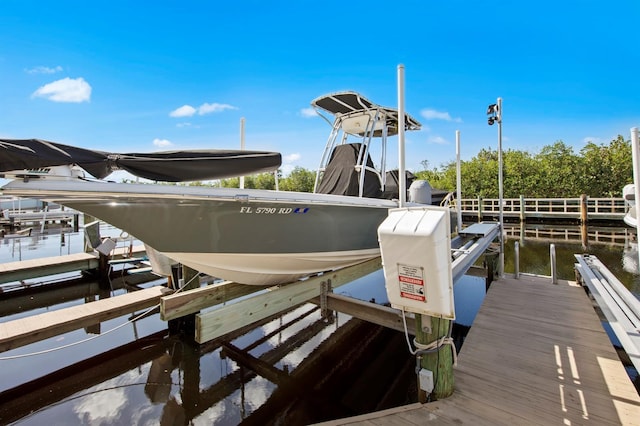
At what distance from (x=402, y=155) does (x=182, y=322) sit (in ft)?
12.5

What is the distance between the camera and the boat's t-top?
456 cm

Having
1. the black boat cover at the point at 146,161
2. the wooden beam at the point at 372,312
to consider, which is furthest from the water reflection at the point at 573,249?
the black boat cover at the point at 146,161

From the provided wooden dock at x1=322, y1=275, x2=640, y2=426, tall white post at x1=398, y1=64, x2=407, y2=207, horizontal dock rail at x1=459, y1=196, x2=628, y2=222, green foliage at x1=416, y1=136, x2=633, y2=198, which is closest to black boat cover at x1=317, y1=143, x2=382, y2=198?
tall white post at x1=398, y1=64, x2=407, y2=207

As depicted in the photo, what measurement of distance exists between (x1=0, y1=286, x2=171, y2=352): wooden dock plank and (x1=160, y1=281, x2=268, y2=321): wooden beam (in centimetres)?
79

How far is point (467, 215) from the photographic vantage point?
22.1 meters

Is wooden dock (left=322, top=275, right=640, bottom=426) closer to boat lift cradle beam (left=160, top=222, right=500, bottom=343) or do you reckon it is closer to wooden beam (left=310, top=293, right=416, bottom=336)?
wooden beam (left=310, top=293, right=416, bottom=336)

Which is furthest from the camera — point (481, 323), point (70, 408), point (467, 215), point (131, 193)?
point (467, 215)

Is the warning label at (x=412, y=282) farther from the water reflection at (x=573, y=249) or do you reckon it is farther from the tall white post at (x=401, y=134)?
the water reflection at (x=573, y=249)


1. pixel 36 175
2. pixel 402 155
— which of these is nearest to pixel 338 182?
pixel 402 155

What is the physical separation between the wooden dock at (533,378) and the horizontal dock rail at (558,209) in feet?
37.5

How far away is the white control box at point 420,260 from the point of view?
76.9 inches

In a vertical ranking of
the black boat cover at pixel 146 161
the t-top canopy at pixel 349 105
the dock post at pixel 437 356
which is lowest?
the dock post at pixel 437 356

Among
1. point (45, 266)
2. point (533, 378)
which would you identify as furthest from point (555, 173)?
point (45, 266)

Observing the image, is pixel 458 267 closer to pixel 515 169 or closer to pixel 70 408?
pixel 70 408
